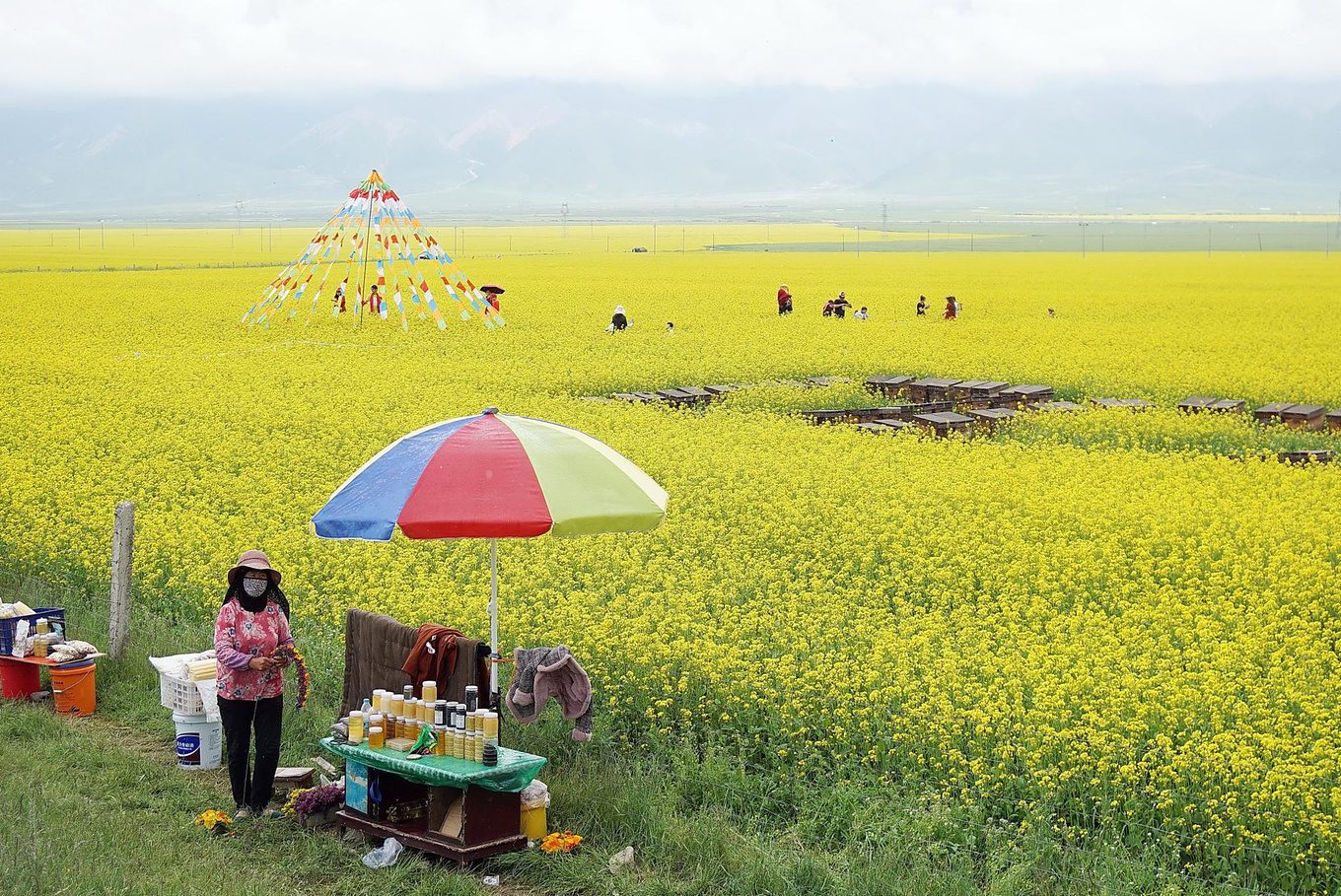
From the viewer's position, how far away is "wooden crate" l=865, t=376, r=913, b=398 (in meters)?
24.7

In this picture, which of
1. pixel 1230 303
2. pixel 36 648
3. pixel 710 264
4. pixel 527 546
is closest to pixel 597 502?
pixel 36 648

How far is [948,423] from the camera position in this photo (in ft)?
68.0

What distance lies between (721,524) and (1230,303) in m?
33.3

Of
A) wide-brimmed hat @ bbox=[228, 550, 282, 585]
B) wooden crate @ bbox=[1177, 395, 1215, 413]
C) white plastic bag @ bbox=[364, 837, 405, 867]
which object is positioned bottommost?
white plastic bag @ bbox=[364, 837, 405, 867]

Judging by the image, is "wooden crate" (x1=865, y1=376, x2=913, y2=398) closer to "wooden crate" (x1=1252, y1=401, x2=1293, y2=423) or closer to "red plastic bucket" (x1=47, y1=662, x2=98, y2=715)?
"wooden crate" (x1=1252, y1=401, x2=1293, y2=423)

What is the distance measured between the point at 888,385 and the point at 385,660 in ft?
55.9

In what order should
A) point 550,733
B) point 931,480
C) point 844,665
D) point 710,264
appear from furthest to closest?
point 710,264 < point 931,480 < point 844,665 < point 550,733

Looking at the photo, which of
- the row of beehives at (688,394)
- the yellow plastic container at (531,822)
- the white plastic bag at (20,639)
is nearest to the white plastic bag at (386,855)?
the yellow plastic container at (531,822)

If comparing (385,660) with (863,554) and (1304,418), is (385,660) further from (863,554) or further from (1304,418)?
(1304,418)

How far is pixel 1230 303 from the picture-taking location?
141 ft

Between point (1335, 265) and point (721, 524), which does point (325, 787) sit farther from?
point (1335, 265)

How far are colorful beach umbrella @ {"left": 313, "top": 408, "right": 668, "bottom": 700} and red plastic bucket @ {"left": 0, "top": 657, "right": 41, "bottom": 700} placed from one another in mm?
3659

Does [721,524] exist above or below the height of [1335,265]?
below

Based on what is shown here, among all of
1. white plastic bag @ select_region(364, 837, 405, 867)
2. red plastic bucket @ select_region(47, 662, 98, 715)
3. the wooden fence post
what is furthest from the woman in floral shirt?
the wooden fence post
